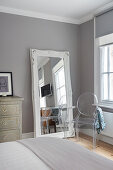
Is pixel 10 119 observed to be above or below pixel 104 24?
below

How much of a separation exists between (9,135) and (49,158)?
5.77 ft

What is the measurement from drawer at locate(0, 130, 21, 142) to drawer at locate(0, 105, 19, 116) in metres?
0.28

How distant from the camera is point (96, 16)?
3527 mm

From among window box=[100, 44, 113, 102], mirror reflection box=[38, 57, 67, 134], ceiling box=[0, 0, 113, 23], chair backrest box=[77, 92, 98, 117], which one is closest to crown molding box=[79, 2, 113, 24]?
ceiling box=[0, 0, 113, 23]

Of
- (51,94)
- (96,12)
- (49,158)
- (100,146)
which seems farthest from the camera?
(51,94)

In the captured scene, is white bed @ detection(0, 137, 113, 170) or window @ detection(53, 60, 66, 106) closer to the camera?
white bed @ detection(0, 137, 113, 170)

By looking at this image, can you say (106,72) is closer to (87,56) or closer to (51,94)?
(87,56)

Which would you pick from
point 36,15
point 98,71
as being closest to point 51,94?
point 98,71

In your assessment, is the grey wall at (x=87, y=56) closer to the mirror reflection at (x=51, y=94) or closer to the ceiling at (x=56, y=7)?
the ceiling at (x=56, y=7)

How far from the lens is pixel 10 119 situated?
2855mm

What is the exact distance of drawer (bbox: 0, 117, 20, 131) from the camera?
281 centimetres

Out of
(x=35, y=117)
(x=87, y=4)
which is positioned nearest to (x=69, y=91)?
(x=35, y=117)

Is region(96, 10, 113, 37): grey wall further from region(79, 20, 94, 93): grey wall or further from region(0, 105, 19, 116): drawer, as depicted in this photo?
region(0, 105, 19, 116): drawer

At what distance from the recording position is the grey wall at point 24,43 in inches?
132
